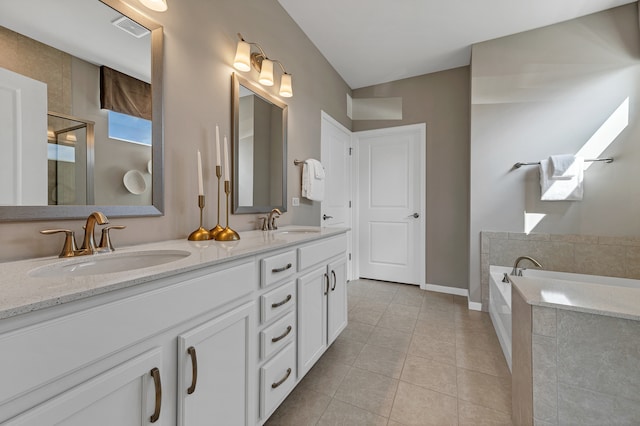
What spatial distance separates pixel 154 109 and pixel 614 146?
3.41 meters

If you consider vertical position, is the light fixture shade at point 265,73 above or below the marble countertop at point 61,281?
above

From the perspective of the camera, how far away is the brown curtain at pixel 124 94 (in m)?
1.09

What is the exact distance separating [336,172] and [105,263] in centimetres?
262

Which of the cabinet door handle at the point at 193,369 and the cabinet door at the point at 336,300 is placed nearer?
the cabinet door handle at the point at 193,369

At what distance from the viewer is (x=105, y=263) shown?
963 mm

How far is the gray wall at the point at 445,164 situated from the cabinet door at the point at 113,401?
10.3ft

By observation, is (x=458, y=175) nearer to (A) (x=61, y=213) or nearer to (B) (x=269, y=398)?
(B) (x=269, y=398)

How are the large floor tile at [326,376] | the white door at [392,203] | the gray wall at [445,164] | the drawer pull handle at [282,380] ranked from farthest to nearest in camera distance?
the white door at [392,203] < the gray wall at [445,164] < the large floor tile at [326,376] < the drawer pull handle at [282,380]

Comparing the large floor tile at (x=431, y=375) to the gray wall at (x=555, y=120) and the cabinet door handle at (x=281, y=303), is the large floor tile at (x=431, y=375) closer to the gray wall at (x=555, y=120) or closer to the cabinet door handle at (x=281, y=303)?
the cabinet door handle at (x=281, y=303)

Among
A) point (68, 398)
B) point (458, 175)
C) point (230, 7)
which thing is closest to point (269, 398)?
point (68, 398)

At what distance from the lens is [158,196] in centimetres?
125

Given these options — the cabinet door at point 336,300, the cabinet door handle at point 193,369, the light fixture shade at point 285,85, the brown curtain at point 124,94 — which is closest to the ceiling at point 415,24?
the light fixture shade at point 285,85

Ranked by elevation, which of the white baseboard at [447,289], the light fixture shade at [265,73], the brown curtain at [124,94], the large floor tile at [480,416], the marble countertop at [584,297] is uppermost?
the light fixture shade at [265,73]

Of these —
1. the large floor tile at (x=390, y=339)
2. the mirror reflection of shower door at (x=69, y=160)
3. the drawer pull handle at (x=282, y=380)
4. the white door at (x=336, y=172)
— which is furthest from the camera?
the white door at (x=336, y=172)
